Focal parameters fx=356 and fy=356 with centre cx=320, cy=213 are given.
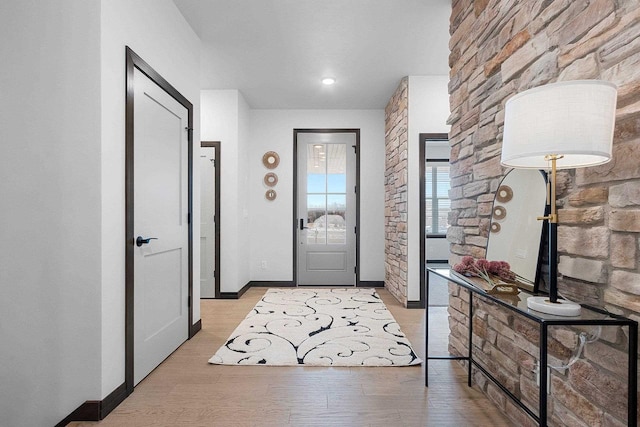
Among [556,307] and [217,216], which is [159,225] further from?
[556,307]

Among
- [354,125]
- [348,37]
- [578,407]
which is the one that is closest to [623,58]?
[578,407]

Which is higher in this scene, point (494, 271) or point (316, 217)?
point (316, 217)

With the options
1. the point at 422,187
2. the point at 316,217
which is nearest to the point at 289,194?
the point at 316,217

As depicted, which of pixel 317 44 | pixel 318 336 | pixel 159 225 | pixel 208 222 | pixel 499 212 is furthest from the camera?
pixel 208 222

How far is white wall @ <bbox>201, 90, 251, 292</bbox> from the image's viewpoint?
4.50 m

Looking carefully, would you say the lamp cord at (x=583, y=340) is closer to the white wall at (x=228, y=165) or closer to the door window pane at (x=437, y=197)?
the white wall at (x=228, y=165)

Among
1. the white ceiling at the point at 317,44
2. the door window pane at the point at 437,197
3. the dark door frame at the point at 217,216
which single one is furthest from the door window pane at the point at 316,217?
the door window pane at the point at 437,197

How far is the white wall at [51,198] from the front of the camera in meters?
1.80

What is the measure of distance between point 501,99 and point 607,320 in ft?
4.08

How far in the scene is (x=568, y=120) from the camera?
111cm

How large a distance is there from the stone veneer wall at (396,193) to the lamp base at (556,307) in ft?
9.26

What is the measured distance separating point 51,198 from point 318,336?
84.6 inches

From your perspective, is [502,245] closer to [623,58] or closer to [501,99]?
[501,99]

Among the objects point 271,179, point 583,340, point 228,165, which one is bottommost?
point 583,340
